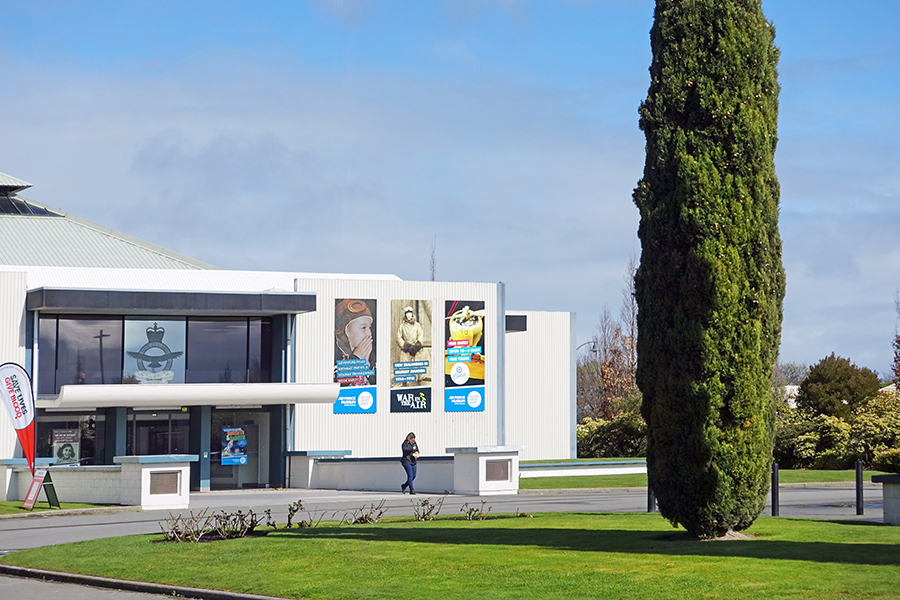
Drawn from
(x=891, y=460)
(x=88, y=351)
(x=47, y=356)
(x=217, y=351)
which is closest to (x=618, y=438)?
(x=217, y=351)

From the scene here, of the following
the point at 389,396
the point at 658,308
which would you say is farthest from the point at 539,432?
the point at 658,308

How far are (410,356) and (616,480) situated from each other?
9.84 meters

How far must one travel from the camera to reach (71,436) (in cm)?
3403

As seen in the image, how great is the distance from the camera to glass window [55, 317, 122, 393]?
112ft

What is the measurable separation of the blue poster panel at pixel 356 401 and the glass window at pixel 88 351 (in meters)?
7.84

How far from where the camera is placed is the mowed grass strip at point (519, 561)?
10500 millimetres

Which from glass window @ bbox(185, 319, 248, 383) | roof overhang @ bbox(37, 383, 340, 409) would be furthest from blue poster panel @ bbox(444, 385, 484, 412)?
glass window @ bbox(185, 319, 248, 383)

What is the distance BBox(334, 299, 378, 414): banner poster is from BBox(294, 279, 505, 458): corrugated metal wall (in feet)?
0.68

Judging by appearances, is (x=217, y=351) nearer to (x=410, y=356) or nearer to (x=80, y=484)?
(x=410, y=356)

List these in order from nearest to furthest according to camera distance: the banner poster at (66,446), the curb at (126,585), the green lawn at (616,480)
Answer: the curb at (126,585) → the green lawn at (616,480) → the banner poster at (66,446)

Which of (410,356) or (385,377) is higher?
(410,356)

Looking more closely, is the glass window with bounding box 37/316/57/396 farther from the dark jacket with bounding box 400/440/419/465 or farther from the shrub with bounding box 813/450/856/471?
the shrub with bounding box 813/450/856/471

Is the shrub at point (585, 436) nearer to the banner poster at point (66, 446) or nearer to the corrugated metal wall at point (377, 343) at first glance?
the corrugated metal wall at point (377, 343)

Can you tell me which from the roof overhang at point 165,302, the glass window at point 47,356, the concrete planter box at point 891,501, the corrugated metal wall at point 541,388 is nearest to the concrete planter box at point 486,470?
the roof overhang at point 165,302
